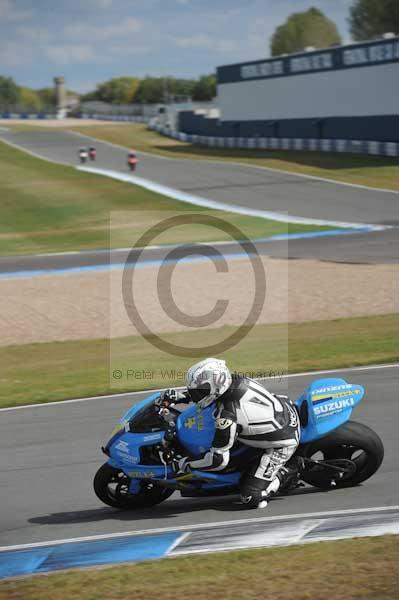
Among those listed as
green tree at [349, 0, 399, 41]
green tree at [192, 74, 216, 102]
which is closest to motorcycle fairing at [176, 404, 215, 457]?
green tree at [349, 0, 399, 41]

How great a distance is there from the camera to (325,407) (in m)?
8.66

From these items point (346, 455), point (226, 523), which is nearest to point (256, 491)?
point (226, 523)

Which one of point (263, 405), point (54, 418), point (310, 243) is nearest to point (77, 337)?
point (54, 418)

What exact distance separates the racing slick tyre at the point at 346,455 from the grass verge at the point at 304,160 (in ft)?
112

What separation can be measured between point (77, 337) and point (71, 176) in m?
36.9

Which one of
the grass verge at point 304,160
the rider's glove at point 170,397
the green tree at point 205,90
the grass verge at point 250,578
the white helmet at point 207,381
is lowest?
the grass verge at point 250,578

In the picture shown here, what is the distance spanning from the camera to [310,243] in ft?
96.4

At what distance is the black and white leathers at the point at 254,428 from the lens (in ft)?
26.9

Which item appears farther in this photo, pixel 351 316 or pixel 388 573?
pixel 351 316

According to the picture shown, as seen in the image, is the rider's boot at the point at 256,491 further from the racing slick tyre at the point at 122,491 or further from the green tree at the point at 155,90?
the green tree at the point at 155,90

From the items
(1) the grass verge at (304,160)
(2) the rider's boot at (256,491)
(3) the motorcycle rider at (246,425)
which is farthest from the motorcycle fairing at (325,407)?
(1) the grass verge at (304,160)

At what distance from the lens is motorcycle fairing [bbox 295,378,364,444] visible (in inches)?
340

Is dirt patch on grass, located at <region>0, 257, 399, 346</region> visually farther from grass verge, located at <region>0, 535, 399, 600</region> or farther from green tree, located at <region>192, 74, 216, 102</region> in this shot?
green tree, located at <region>192, 74, 216, 102</region>

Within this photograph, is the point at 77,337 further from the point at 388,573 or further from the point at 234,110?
the point at 234,110
